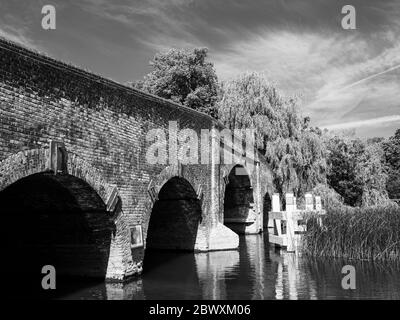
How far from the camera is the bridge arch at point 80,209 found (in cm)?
975

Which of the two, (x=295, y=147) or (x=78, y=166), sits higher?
(x=295, y=147)

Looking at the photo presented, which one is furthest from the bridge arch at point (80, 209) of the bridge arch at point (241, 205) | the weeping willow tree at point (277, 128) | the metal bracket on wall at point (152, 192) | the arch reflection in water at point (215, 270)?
the weeping willow tree at point (277, 128)

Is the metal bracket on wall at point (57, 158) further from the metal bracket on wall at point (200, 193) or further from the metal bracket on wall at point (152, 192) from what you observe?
the metal bracket on wall at point (200, 193)

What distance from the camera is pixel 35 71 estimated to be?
8.49 meters

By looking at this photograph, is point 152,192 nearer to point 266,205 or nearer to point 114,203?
point 114,203

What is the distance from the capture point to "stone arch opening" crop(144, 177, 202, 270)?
54.0ft

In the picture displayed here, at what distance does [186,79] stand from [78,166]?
22679 mm

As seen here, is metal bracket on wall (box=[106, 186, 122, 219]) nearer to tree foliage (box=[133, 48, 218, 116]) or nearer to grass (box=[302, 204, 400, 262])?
grass (box=[302, 204, 400, 262])

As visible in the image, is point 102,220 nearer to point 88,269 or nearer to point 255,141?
point 88,269

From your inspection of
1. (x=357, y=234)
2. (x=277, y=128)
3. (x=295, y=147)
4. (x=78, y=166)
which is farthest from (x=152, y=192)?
(x=295, y=147)

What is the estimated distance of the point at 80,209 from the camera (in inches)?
Answer: 430

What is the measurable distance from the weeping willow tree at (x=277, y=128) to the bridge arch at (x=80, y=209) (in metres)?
15.9

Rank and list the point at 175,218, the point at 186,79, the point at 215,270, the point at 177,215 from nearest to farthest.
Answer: the point at 215,270 < the point at 177,215 < the point at 175,218 < the point at 186,79

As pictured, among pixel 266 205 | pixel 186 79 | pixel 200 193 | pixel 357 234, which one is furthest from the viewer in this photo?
pixel 186 79
